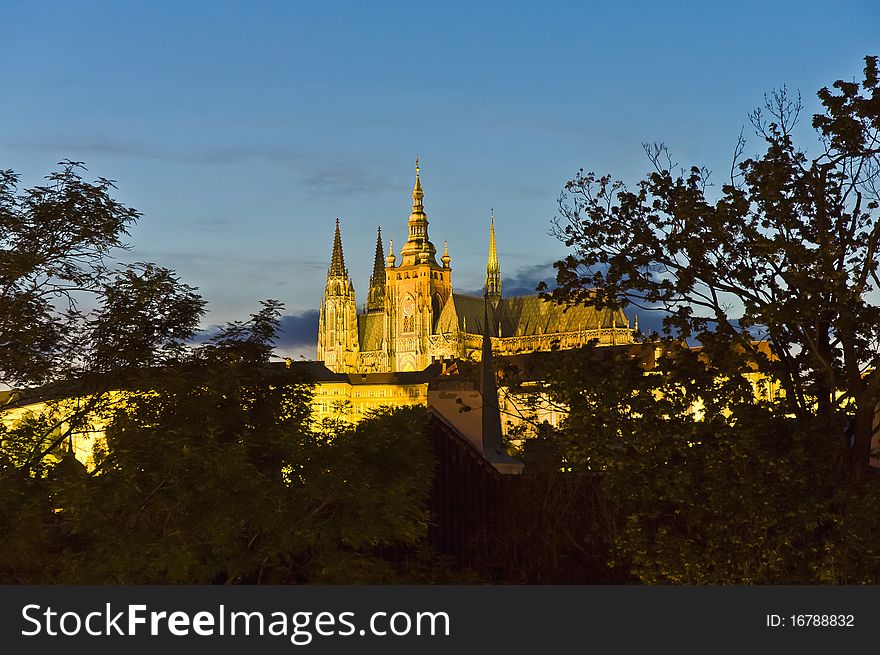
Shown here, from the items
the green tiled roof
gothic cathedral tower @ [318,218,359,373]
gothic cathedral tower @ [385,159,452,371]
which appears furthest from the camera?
gothic cathedral tower @ [318,218,359,373]

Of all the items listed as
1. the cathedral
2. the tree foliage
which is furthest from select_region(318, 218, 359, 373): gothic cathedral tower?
the tree foliage

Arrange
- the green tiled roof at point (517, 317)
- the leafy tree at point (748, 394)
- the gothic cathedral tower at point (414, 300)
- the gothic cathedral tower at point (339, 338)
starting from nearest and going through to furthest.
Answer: the leafy tree at point (748, 394) → the green tiled roof at point (517, 317) → the gothic cathedral tower at point (414, 300) → the gothic cathedral tower at point (339, 338)

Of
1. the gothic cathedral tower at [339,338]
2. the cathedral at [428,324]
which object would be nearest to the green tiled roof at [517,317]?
the cathedral at [428,324]

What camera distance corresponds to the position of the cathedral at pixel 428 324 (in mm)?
178375

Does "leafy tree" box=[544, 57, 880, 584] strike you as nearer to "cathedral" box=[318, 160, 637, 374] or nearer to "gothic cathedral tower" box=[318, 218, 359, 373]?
"cathedral" box=[318, 160, 637, 374]

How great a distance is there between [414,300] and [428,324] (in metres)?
5.98

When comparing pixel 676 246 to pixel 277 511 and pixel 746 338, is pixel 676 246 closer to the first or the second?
pixel 746 338

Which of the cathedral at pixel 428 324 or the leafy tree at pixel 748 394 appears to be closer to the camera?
the leafy tree at pixel 748 394

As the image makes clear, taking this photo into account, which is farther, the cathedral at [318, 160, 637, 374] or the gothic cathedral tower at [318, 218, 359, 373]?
the gothic cathedral tower at [318, 218, 359, 373]

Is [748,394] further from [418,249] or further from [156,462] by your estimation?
[418,249]

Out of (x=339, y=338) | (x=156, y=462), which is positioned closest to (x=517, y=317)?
(x=339, y=338)

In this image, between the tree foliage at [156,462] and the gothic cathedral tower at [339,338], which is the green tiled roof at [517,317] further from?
the tree foliage at [156,462]

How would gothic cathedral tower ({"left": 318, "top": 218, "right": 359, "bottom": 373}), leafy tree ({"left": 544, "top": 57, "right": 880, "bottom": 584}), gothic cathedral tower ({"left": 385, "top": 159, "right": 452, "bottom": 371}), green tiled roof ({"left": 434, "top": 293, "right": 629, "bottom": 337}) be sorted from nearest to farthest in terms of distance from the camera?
leafy tree ({"left": 544, "top": 57, "right": 880, "bottom": 584}) < green tiled roof ({"left": 434, "top": 293, "right": 629, "bottom": 337}) < gothic cathedral tower ({"left": 385, "top": 159, "right": 452, "bottom": 371}) < gothic cathedral tower ({"left": 318, "top": 218, "right": 359, "bottom": 373})

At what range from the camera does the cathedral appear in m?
178
